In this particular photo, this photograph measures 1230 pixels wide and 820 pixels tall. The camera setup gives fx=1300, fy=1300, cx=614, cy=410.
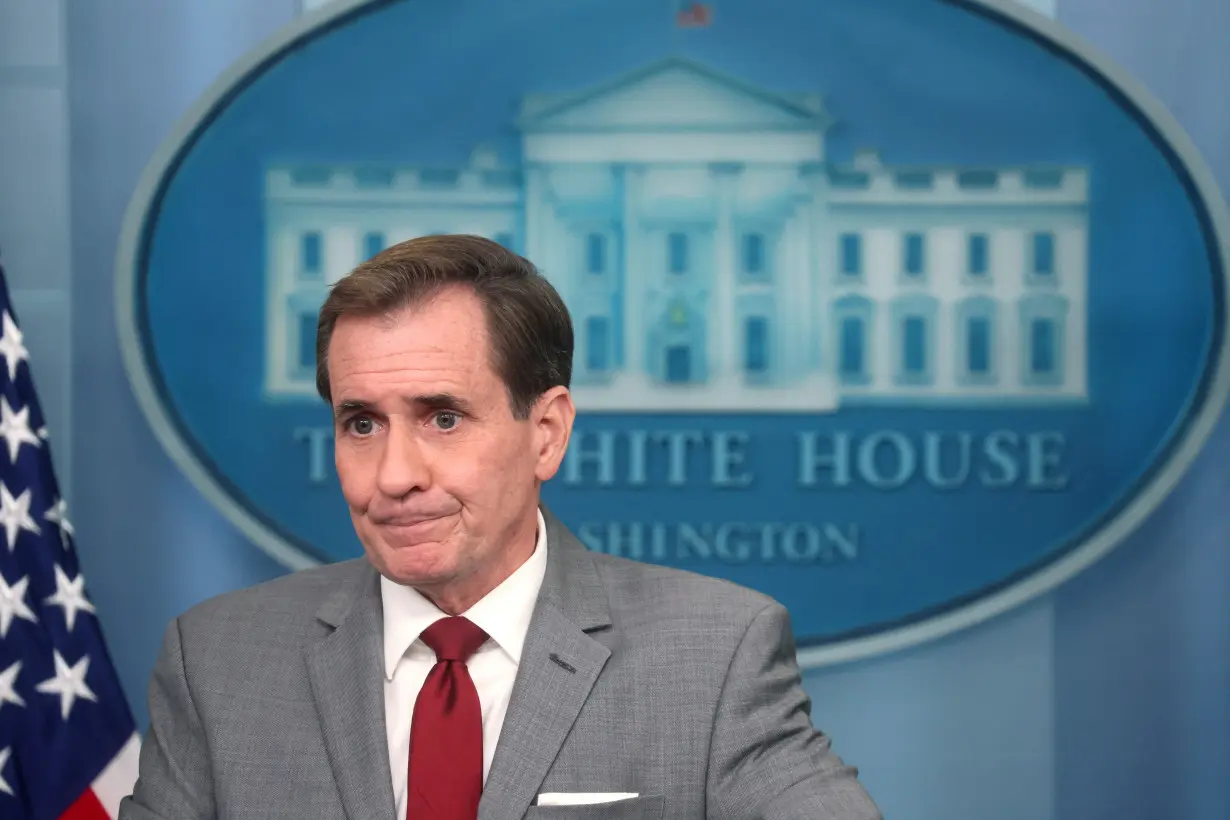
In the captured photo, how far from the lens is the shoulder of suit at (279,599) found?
1813 millimetres

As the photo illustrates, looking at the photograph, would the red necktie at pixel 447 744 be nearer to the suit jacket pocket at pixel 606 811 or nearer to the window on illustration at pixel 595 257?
the suit jacket pocket at pixel 606 811

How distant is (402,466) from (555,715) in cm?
Answer: 37

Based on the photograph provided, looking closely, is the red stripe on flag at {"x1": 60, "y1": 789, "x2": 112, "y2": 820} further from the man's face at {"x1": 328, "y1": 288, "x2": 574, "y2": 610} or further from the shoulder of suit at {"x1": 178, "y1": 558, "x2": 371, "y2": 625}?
the man's face at {"x1": 328, "y1": 288, "x2": 574, "y2": 610}

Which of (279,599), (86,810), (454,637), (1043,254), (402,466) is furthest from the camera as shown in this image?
(1043,254)

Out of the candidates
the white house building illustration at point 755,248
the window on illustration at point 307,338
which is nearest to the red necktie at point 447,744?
the white house building illustration at point 755,248

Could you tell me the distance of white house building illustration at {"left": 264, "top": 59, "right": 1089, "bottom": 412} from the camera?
2.62 m

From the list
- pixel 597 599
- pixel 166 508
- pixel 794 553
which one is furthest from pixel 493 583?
pixel 166 508

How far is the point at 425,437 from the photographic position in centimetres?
164

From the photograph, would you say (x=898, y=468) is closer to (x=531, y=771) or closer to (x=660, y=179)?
(x=660, y=179)

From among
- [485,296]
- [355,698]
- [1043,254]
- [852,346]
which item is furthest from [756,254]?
[355,698]

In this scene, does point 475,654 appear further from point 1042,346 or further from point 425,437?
point 1042,346

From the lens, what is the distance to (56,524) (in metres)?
2.38

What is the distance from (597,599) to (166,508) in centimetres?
135

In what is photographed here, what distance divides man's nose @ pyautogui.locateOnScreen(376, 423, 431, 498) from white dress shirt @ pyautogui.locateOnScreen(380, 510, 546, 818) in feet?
0.72
